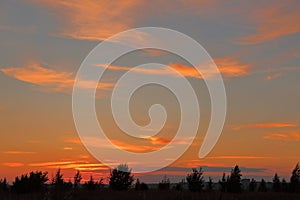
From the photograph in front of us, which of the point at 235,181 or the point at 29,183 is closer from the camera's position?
the point at 29,183

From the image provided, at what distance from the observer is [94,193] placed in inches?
1156

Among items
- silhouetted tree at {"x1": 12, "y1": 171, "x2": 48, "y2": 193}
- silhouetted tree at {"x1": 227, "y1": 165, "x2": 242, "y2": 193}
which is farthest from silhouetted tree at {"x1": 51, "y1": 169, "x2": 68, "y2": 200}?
silhouetted tree at {"x1": 227, "y1": 165, "x2": 242, "y2": 193}

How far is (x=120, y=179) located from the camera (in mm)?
38094

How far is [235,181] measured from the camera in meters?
39.7

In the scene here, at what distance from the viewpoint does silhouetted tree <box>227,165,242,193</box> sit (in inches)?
1510

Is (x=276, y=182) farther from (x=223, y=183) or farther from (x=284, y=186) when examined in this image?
(x=223, y=183)

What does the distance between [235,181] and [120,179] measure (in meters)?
9.25

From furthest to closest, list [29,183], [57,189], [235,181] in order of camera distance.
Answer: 1. [235,181]
2. [29,183]
3. [57,189]

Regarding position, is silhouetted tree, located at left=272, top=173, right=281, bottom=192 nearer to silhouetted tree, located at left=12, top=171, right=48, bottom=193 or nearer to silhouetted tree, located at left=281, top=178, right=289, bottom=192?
silhouetted tree, located at left=281, top=178, right=289, bottom=192

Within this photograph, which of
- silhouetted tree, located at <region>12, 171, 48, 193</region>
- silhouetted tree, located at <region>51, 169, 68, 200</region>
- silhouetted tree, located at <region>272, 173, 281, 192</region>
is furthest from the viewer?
silhouetted tree, located at <region>272, 173, 281, 192</region>

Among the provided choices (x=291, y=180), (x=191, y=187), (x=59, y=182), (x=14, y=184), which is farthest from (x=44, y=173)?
(x=291, y=180)

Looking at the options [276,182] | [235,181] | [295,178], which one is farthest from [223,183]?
[276,182]

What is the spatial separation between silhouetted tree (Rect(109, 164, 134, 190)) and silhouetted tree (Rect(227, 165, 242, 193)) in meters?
7.73

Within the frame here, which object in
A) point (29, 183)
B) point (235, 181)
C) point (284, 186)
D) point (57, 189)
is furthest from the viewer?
point (284, 186)
